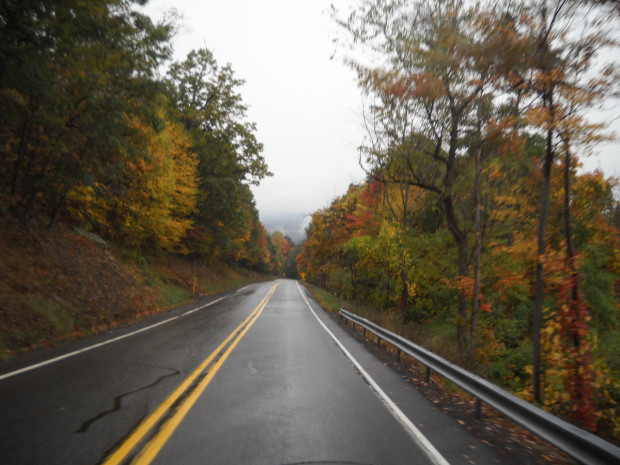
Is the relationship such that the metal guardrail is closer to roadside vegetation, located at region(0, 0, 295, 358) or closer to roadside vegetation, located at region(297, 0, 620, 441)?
roadside vegetation, located at region(297, 0, 620, 441)

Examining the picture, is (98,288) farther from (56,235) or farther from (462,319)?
(462,319)

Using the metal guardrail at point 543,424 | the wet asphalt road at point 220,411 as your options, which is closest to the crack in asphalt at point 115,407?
the wet asphalt road at point 220,411

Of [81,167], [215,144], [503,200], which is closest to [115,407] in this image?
[81,167]

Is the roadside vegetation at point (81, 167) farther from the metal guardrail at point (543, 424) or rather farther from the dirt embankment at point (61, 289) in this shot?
the metal guardrail at point (543, 424)

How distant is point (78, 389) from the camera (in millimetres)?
4883

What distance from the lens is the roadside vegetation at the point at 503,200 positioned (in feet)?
20.6

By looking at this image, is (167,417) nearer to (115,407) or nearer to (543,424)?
(115,407)

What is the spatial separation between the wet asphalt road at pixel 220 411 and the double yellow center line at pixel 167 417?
32mm

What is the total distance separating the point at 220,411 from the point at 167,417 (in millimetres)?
628

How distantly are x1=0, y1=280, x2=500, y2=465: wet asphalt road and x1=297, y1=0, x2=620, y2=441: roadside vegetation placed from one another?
3.28 metres

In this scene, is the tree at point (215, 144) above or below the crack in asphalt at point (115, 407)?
above

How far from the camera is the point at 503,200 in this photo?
11.4 metres

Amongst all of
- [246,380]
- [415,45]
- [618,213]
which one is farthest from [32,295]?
[618,213]

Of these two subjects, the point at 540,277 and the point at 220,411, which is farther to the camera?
the point at 540,277
